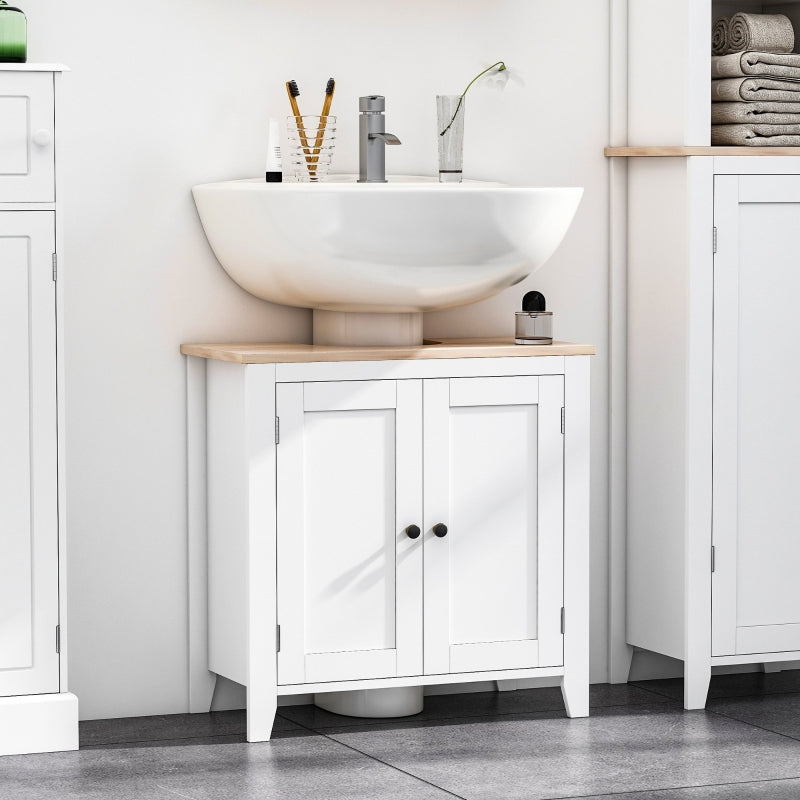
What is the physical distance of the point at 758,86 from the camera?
2.88 metres

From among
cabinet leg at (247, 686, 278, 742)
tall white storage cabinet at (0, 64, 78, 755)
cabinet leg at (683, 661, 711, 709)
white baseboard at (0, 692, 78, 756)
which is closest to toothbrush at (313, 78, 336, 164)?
tall white storage cabinet at (0, 64, 78, 755)

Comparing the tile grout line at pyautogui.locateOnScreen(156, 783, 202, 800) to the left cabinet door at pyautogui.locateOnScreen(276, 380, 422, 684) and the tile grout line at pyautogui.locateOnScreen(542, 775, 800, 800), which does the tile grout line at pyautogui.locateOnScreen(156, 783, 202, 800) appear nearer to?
the left cabinet door at pyautogui.locateOnScreen(276, 380, 422, 684)

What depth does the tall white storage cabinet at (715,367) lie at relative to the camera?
2850 mm

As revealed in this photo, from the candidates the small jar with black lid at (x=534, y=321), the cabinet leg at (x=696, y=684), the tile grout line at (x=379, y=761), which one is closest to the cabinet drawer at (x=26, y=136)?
the small jar with black lid at (x=534, y=321)

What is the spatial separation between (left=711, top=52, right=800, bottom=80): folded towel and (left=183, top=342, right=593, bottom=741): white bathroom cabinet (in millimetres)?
644

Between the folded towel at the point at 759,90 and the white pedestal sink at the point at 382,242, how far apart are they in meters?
0.43

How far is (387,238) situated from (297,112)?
0.41 metres

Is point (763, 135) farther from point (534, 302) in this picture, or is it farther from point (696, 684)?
point (696, 684)

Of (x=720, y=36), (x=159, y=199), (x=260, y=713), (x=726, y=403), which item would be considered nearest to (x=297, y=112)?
(x=159, y=199)

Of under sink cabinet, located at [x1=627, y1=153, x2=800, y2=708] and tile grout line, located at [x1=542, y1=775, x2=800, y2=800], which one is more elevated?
under sink cabinet, located at [x1=627, y1=153, x2=800, y2=708]

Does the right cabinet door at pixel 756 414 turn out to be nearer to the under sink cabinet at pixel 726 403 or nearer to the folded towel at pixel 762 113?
the under sink cabinet at pixel 726 403

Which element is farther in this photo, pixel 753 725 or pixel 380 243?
pixel 753 725

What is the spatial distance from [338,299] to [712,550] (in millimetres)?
892

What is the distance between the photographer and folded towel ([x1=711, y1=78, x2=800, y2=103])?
2.88m
